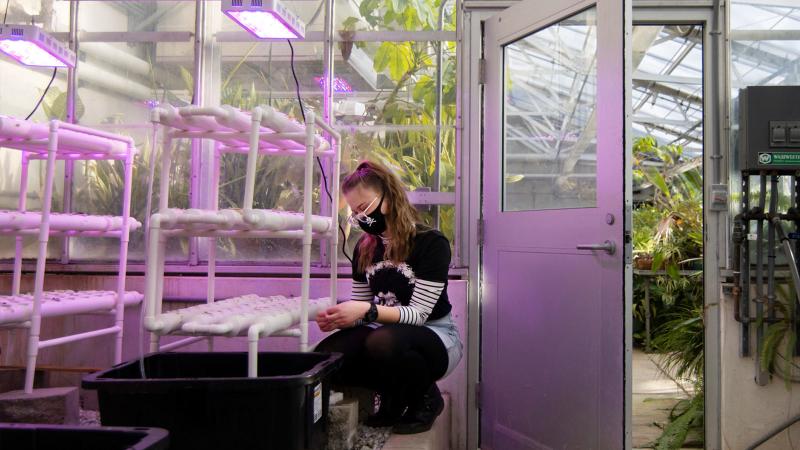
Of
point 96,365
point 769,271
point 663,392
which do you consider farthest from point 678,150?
point 96,365

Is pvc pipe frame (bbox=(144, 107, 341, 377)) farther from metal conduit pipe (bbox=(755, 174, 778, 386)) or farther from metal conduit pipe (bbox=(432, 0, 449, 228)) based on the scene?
metal conduit pipe (bbox=(755, 174, 778, 386))

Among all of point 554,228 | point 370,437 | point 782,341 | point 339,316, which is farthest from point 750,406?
point 339,316

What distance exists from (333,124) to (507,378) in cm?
140

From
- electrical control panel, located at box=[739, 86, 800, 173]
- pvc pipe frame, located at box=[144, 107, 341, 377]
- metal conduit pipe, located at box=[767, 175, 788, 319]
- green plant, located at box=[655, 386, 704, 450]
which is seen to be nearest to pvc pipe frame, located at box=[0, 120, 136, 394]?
pvc pipe frame, located at box=[144, 107, 341, 377]

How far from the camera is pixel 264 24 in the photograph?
2553 mm

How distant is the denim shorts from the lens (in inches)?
97.0

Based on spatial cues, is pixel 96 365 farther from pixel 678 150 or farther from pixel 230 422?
pixel 678 150

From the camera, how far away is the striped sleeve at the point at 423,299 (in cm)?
238

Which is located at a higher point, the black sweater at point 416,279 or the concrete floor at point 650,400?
the black sweater at point 416,279

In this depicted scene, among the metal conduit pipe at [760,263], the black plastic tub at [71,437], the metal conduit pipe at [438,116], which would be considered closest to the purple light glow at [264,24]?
the metal conduit pipe at [438,116]

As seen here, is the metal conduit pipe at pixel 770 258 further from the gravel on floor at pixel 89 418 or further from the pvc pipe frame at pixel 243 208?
the gravel on floor at pixel 89 418

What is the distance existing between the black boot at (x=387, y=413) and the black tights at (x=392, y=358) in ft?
0.09

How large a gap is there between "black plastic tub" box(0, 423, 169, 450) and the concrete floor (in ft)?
9.86

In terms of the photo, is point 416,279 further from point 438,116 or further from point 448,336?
point 438,116
